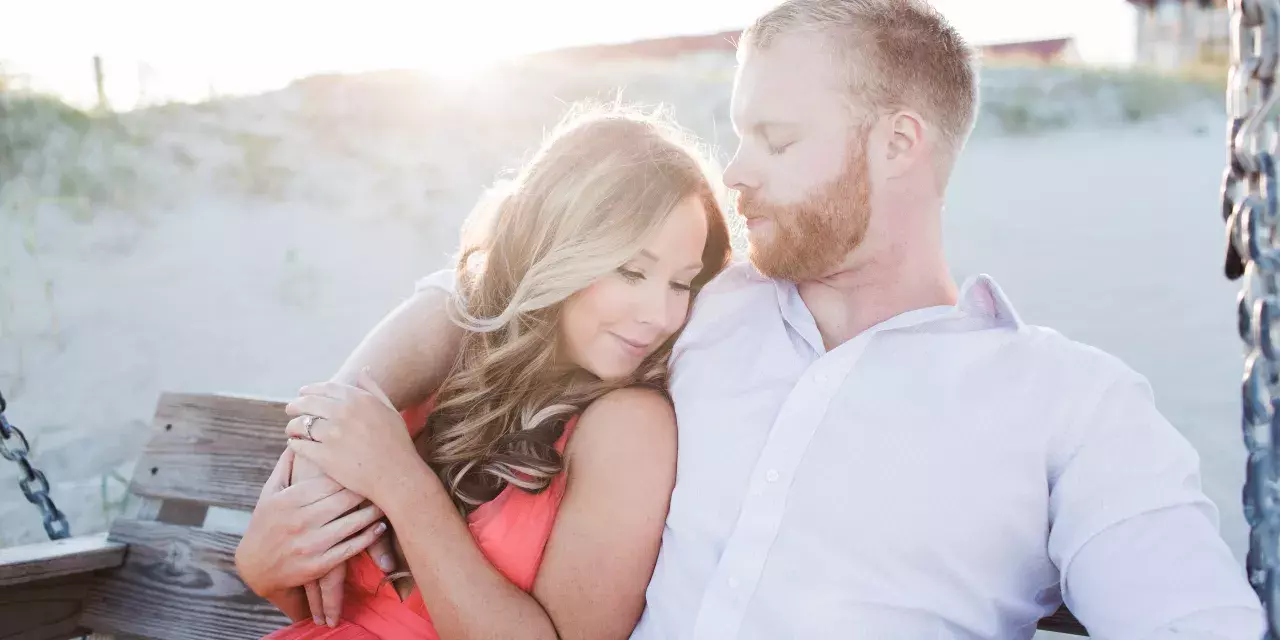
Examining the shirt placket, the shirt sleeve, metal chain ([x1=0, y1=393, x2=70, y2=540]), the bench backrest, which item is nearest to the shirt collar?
the shirt placket

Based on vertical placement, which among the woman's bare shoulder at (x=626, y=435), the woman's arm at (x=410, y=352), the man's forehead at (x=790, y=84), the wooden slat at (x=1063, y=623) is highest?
the man's forehead at (x=790, y=84)

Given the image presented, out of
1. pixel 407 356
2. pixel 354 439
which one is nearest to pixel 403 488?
pixel 354 439

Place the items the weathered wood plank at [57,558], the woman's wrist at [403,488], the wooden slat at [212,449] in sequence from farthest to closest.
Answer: the wooden slat at [212,449] → the weathered wood plank at [57,558] → the woman's wrist at [403,488]

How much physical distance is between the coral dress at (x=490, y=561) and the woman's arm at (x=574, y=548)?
1.9 inches

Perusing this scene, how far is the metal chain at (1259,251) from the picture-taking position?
152 cm

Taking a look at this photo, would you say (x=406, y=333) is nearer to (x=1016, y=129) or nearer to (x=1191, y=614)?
(x=1191, y=614)

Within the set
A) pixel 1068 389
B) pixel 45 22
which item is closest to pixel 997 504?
pixel 1068 389

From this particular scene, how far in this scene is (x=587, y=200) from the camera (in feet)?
7.32

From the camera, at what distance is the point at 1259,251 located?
1531 millimetres

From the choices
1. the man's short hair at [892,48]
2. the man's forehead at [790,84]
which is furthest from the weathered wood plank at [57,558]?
the man's short hair at [892,48]

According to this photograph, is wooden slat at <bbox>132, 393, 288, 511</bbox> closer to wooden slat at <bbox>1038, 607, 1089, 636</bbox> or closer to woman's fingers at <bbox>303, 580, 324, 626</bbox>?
woman's fingers at <bbox>303, 580, 324, 626</bbox>

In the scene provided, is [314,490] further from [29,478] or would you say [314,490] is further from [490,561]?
[29,478]

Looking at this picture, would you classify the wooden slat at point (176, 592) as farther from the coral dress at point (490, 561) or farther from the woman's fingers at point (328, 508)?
the woman's fingers at point (328, 508)

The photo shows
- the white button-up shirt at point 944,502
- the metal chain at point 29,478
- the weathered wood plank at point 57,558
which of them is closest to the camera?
the white button-up shirt at point 944,502
